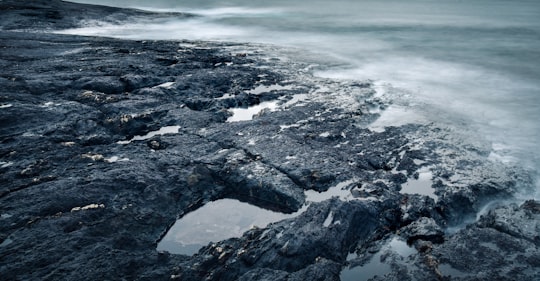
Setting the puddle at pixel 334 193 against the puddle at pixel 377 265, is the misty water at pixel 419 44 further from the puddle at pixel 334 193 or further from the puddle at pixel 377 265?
the puddle at pixel 334 193

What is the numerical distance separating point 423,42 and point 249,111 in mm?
11018

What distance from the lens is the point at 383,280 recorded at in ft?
10.4

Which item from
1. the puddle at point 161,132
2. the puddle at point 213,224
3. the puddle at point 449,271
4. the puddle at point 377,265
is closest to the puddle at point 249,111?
the puddle at point 161,132

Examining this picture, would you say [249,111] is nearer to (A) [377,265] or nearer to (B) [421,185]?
(B) [421,185]

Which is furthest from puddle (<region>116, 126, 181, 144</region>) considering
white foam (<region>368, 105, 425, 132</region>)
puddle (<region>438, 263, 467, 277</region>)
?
puddle (<region>438, 263, 467, 277</region>)

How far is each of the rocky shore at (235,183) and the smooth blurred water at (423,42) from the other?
146 cm

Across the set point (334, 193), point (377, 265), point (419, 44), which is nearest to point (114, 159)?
point (334, 193)

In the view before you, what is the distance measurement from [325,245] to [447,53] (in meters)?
12.0

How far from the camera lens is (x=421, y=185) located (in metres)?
4.75

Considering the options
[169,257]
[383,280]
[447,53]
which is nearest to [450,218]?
[383,280]

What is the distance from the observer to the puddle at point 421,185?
15.1 feet

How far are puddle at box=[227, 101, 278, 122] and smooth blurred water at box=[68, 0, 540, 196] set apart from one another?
9.93 feet

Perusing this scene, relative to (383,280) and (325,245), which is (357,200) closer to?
(325,245)

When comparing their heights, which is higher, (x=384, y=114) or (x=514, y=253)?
(x=384, y=114)
